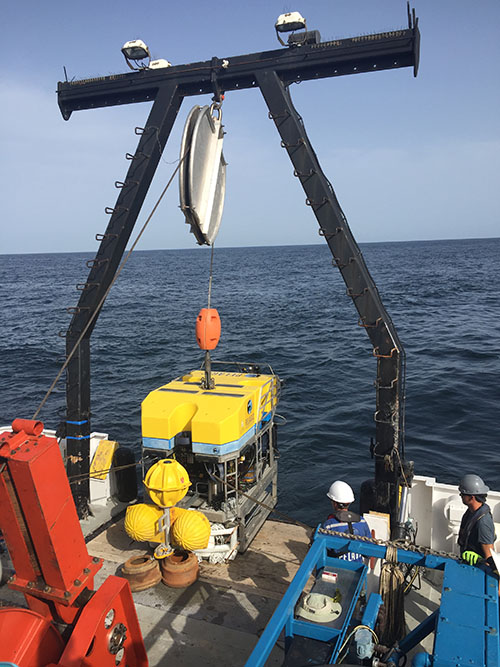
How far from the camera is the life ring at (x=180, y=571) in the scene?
6.75 metres

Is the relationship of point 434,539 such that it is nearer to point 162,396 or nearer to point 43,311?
point 162,396

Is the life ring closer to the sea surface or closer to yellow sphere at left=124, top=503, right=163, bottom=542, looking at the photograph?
yellow sphere at left=124, top=503, right=163, bottom=542

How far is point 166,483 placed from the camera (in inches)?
261

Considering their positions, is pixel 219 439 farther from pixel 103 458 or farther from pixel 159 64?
pixel 159 64

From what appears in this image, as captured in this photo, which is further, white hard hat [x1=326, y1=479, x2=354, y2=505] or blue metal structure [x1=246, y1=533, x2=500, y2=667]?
white hard hat [x1=326, y1=479, x2=354, y2=505]

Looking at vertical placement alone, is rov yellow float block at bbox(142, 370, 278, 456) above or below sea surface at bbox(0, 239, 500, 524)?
above

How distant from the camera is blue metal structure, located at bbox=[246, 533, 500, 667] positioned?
9.62 ft

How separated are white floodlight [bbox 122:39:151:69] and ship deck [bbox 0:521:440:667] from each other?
765 centimetres

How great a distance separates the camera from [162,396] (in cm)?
789

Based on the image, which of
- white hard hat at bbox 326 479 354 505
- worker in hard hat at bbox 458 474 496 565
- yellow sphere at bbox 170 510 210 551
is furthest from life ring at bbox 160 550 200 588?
worker in hard hat at bbox 458 474 496 565

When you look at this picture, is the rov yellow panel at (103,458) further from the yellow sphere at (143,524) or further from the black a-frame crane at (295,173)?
the yellow sphere at (143,524)

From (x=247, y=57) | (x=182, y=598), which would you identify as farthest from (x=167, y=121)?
(x=182, y=598)

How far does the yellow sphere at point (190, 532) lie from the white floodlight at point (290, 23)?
273 inches

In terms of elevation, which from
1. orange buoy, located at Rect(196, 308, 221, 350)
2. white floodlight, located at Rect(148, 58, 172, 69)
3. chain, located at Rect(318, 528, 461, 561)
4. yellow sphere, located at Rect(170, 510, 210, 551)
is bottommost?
yellow sphere, located at Rect(170, 510, 210, 551)
